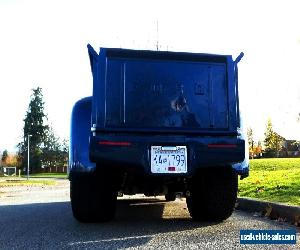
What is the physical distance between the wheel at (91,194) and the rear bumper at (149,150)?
470 millimetres

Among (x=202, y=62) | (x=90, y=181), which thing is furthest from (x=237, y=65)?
(x=90, y=181)

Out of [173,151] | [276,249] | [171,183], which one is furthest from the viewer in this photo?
[171,183]

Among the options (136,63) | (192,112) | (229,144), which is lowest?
(229,144)

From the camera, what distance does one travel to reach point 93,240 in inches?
200

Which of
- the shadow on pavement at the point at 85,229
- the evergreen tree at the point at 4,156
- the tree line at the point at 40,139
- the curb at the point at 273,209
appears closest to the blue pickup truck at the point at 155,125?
the shadow on pavement at the point at 85,229

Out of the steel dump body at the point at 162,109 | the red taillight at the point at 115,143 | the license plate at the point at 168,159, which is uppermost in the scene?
the steel dump body at the point at 162,109

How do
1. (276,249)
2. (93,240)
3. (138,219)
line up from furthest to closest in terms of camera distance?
(138,219) → (93,240) → (276,249)

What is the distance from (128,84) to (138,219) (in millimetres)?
2276

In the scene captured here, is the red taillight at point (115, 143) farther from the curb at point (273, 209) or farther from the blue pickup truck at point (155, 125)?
the curb at point (273, 209)

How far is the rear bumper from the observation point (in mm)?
5422

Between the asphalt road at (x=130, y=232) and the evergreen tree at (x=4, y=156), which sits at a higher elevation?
the evergreen tree at (x=4, y=156)

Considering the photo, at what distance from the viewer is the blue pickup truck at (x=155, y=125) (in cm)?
554

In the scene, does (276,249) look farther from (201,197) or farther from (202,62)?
(202,62)

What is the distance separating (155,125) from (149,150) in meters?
0.33
